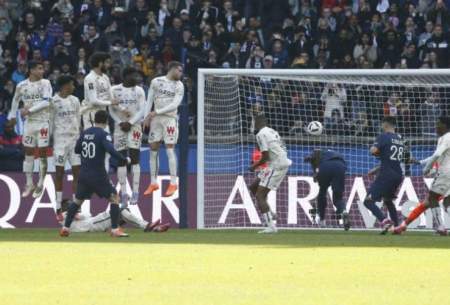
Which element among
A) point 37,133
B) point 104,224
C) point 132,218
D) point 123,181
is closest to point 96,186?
point 132,218

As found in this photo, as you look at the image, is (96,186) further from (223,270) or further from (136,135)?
(223,270)

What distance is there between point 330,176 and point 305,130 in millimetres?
1883

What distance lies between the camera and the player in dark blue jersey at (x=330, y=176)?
2286 centimetres

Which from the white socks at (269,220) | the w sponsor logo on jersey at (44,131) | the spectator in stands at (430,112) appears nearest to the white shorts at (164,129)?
the w sponsor logo on jersey at (44,131)

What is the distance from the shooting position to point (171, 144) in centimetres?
2320

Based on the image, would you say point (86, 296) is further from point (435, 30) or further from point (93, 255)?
point (435, 30)

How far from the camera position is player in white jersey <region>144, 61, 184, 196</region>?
23094mm

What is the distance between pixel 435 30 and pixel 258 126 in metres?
8.72

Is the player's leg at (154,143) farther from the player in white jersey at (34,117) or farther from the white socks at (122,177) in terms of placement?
the player in white jersey at (34,117)

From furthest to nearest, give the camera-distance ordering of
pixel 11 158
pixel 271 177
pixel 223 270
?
pixel 11 158 → pixel 271 177 → pixel 223 270

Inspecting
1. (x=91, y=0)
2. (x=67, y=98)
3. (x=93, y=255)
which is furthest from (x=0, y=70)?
(x=93, y=255)

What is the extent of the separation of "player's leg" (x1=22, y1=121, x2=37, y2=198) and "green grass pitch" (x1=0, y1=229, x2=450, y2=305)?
3.12 meters

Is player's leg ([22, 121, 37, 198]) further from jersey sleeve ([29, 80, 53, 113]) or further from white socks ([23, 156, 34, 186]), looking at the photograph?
jersey sleeve ([29, 80, 53, 113])

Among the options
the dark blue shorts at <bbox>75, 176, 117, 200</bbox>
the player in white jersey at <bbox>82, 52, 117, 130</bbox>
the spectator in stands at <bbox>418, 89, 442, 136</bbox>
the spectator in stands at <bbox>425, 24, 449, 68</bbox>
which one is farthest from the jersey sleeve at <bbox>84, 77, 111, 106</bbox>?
the spectator in stands at <bbox>425, 24, 449, 68</bbox>
